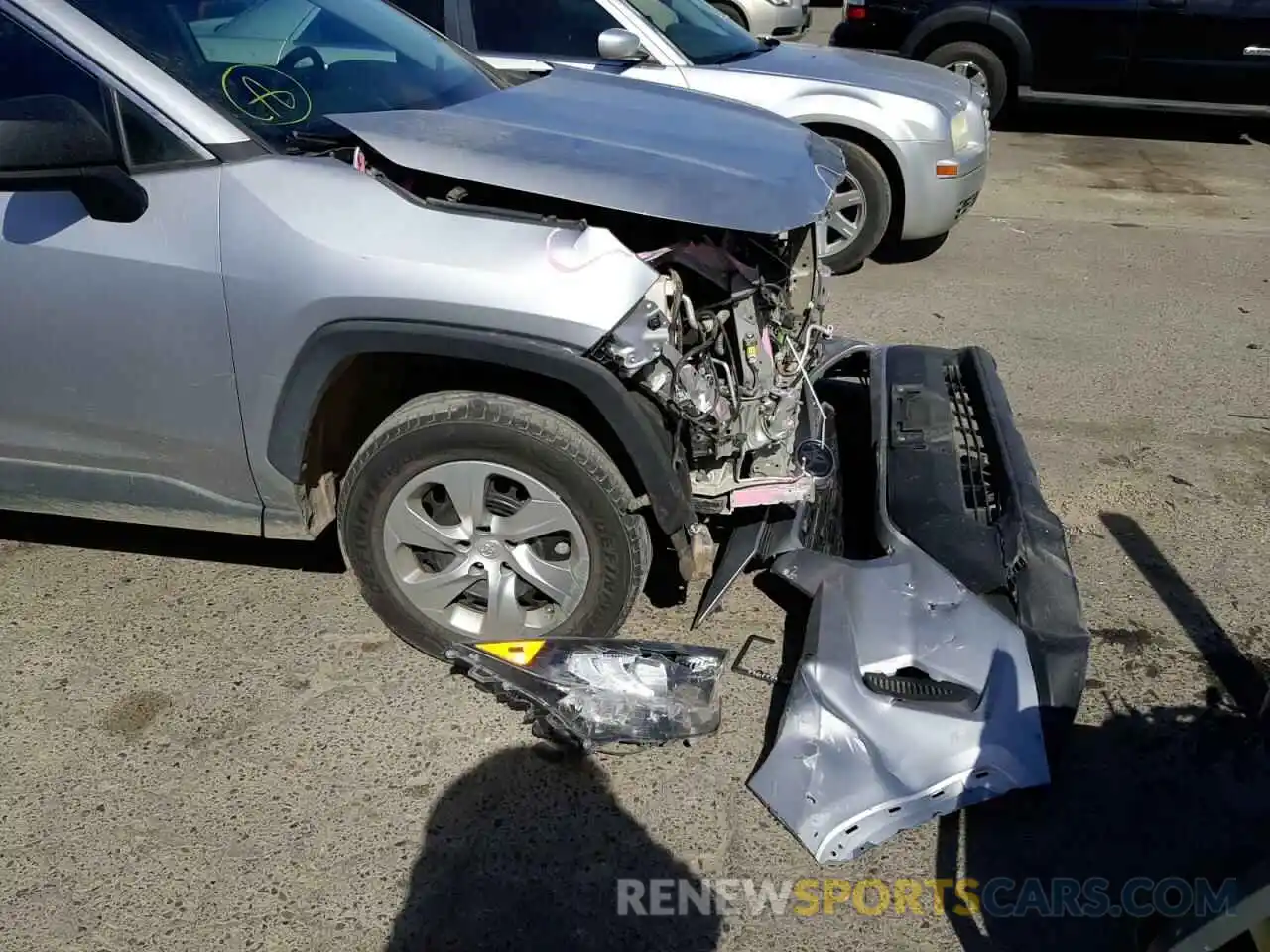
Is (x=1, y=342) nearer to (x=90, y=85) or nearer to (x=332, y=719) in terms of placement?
(x=90, y=85)

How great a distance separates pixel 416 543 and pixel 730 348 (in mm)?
1020

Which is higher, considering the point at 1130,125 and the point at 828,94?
the point at 828,94

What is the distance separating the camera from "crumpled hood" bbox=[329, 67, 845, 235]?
2.64m

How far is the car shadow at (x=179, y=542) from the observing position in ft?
11.7

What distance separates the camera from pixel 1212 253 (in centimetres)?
667

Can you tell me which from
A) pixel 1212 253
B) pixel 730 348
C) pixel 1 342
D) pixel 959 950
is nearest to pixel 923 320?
pixel 1212 253

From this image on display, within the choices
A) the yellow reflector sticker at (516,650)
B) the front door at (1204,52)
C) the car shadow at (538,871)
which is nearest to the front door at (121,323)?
the yellow reflector sticker at (516,650)

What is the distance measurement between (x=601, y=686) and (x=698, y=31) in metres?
4.79

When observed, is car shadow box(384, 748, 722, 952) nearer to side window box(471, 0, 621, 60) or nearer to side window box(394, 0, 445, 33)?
side window box(471, 0, 621, 60)

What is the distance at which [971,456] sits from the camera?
3.32 m

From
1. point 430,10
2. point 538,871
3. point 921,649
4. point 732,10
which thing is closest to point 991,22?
point 732,10

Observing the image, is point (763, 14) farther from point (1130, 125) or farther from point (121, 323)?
point (121, 323)

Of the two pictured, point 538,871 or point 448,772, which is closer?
point 538,871

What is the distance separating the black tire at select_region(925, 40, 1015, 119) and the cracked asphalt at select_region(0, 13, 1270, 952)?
239 inches
